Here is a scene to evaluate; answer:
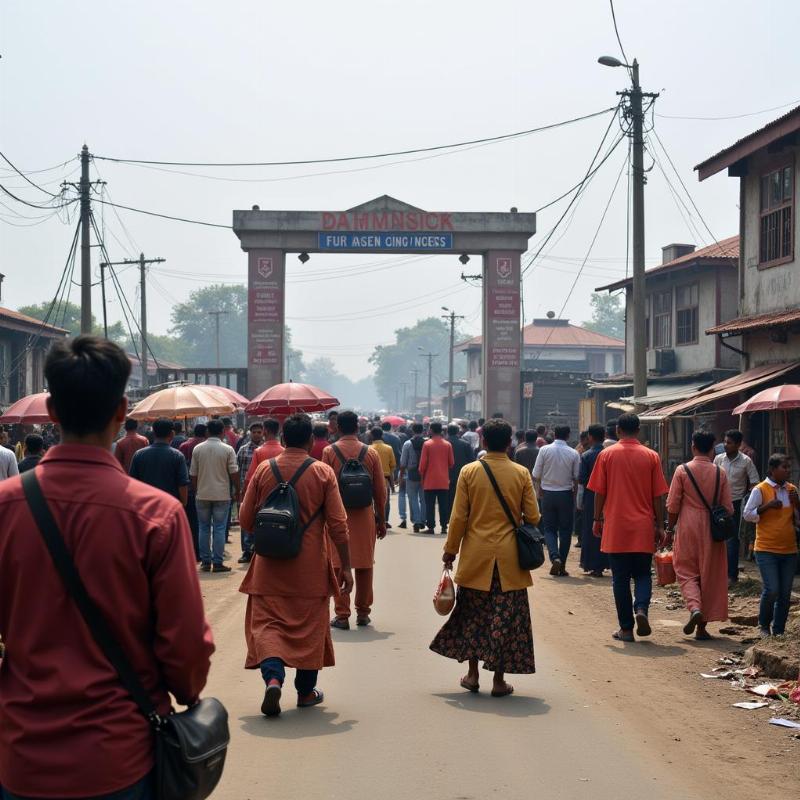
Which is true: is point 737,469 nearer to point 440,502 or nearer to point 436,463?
point 436,463

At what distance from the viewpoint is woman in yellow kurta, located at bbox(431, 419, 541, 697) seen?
754 cm

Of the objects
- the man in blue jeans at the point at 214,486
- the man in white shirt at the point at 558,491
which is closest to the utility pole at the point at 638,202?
the man in white shirt at the point at 558,491

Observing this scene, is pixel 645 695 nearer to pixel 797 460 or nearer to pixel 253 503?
pixel 253 503

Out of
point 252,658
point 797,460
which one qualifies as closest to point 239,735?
point 252,658

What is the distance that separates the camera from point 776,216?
18312mm

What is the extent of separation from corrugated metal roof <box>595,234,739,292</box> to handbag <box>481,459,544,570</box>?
21027mm

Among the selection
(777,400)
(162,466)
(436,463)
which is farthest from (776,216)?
(162,466)

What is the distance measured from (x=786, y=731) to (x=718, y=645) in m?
3.02

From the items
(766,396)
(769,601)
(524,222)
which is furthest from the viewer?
(524,222)

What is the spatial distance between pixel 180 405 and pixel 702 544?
977 cm

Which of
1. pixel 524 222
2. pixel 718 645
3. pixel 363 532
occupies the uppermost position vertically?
pixel 524 222

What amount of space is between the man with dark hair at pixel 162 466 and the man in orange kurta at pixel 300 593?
5.09 metres

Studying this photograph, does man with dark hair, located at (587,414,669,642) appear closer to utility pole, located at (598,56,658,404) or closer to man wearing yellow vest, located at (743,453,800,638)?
man wearing yellow vest, located at (743,453,800,638)

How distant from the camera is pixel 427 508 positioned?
19500 mm
